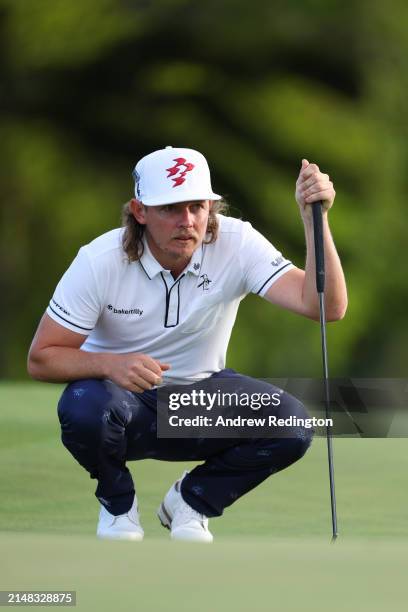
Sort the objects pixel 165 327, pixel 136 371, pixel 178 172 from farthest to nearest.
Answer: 1. pixel 165 327
2. pixel 178 172
3. pixel 136 371

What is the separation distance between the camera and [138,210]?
328 centimetres

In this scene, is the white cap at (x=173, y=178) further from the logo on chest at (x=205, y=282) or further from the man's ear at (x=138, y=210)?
the logo on chest at (x=205, y=282)

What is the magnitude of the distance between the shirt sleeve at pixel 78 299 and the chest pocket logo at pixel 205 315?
0.85 feet

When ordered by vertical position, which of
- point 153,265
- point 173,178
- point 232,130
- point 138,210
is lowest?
point 232,130

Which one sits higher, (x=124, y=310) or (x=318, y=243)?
(x=318, y=243)

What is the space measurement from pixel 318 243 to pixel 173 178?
405 millimetres

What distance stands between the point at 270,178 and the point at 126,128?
1.87 meters

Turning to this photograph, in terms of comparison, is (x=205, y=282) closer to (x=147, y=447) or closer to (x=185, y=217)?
(x=185, y=217)

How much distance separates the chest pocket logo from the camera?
130 inches

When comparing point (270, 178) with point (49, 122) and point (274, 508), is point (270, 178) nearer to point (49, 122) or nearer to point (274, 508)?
point (49, 122)

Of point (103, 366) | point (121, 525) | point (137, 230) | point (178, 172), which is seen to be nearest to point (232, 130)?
point (137, 230)

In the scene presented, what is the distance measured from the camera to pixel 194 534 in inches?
122

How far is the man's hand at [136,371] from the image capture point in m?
3.06

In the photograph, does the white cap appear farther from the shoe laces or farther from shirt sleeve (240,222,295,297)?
the shoe laces
